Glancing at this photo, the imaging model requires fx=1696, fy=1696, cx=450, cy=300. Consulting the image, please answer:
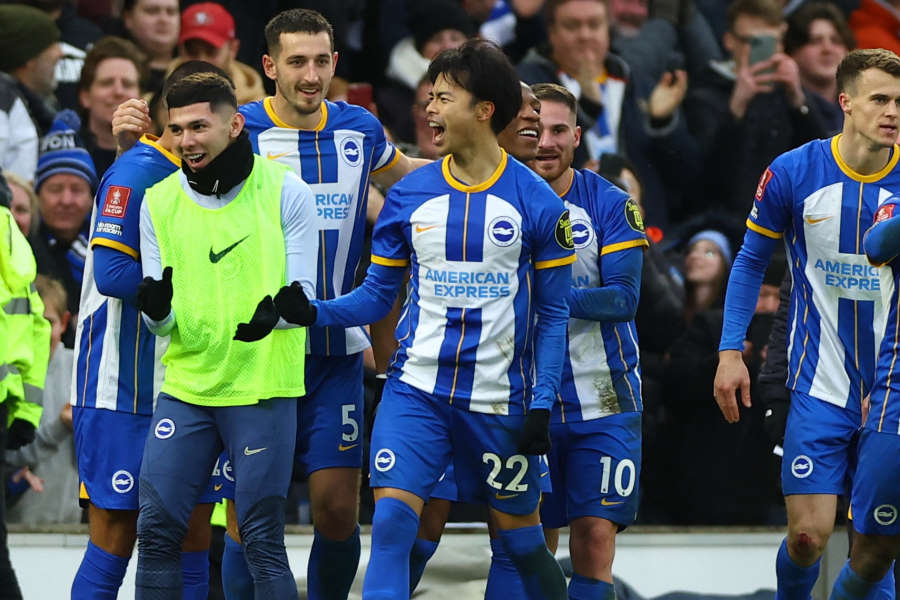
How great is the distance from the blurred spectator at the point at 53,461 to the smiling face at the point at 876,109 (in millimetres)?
4263

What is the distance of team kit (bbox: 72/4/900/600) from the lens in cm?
612

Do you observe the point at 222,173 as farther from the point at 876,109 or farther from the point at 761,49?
the point at 761,49

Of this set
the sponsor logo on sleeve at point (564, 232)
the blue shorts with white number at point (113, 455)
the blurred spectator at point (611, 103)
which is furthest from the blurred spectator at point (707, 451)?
the blue shorts with white number at point (113, 455)

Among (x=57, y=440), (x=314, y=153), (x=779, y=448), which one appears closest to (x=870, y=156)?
(x=779, y=448)

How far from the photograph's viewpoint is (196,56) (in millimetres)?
10109

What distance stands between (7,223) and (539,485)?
2747mm

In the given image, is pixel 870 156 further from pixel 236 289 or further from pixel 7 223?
pixel 7 223

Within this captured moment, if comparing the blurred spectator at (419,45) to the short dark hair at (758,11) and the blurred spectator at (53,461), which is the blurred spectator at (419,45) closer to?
the short dark hair at (758,11)

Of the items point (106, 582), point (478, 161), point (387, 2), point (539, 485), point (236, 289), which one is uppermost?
point (387, 2)

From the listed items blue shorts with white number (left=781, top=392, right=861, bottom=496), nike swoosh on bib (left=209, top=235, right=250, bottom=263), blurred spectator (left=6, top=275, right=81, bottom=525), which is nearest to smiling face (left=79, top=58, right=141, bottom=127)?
blurred spectator (left=6, top=275, right=81, bottom=525)

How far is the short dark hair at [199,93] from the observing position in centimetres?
629

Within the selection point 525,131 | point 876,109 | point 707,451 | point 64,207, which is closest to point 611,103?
point 707,451

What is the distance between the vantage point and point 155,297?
6070mm

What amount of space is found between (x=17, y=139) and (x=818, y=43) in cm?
548
